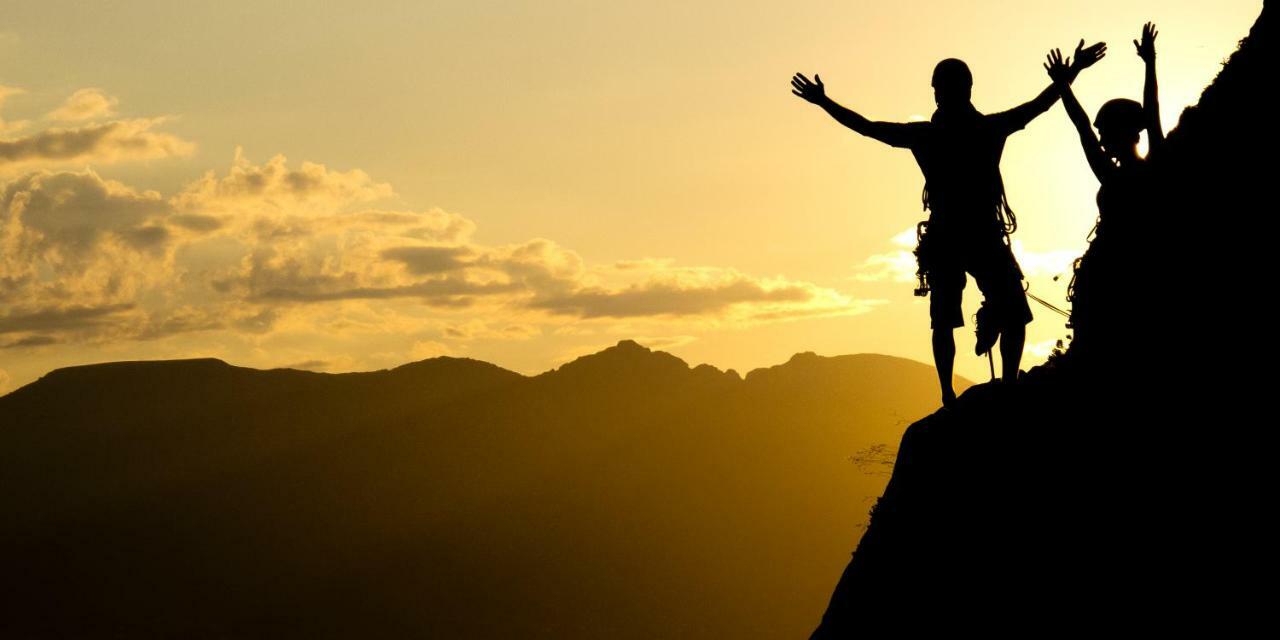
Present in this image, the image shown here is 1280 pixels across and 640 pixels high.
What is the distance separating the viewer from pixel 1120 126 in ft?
39.0

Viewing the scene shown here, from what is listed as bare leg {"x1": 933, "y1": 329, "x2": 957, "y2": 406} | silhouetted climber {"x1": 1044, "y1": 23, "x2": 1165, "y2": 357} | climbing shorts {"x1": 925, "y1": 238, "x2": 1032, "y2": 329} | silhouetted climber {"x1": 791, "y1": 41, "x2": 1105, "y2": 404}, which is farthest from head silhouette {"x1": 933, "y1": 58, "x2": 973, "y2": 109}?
bare leg {"x1": 933, "y1": 329, "x2": 957, "y2": 406}

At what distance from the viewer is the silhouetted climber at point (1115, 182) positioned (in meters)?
11.3

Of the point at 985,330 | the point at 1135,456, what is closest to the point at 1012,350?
the point at 985,330

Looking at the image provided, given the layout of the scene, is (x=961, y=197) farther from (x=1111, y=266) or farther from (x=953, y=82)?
(x=1111, y=266)

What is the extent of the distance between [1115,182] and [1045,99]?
1.02 metres

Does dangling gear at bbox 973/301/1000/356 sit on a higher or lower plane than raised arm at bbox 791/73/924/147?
lower

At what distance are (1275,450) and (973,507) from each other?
325 centimetres

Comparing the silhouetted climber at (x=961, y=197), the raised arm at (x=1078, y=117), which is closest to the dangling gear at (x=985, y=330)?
the silhouetted climber at (x=961, y=197)

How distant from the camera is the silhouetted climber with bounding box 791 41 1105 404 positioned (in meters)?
12.2

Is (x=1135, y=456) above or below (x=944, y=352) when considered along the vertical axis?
below

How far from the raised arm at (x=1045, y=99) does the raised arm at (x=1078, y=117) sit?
0.18ft

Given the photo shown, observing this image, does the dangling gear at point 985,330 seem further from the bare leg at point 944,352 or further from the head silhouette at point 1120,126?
the head silhouette at point 1120,126

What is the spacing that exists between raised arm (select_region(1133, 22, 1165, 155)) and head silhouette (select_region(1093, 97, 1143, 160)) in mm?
343

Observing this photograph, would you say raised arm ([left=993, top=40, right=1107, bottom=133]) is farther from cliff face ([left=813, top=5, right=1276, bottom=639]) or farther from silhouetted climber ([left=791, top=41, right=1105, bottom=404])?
cliff face ([left=813, top=5, right=1276, bottom=639])
